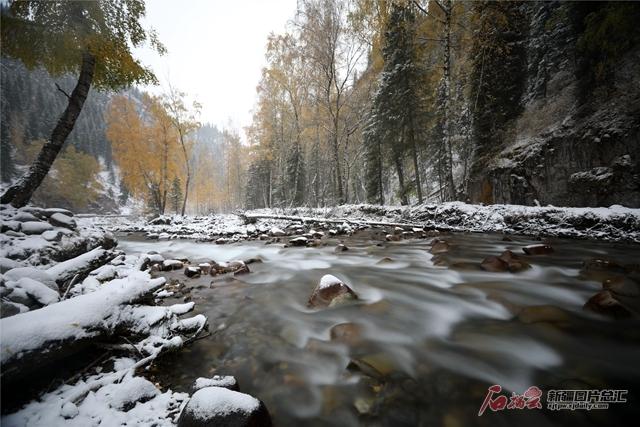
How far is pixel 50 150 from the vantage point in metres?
5.96

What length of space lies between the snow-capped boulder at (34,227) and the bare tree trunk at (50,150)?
1.46m

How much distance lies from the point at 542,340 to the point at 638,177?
8502 millimetres

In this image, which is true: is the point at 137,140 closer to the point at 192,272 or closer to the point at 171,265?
the point at 171,265

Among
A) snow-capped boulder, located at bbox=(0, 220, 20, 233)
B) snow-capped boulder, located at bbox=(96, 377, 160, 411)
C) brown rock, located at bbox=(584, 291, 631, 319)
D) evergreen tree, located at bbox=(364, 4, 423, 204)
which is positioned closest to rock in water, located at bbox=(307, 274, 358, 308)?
snow-capped boulder, located at bbox=(96, 377, 160, 411)

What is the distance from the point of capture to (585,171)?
823 centimetres

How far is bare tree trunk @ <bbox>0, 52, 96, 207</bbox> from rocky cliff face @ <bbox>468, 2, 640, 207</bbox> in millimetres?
14785

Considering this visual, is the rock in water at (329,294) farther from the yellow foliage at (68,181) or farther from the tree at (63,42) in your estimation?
the yellow foliage at (68,181)

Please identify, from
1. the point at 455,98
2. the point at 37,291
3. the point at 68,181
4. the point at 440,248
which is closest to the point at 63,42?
the point at 37,291

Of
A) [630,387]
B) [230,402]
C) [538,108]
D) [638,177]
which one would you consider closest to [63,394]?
[230,402]

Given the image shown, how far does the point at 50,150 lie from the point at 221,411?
26.0 feet

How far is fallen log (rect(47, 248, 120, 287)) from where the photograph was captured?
319 centimetres

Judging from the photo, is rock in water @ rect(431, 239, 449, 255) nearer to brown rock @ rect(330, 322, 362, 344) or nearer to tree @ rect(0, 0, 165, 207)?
brown rock @ rect(330, 322, 362, 344)

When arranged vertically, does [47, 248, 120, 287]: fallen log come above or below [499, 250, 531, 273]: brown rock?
above

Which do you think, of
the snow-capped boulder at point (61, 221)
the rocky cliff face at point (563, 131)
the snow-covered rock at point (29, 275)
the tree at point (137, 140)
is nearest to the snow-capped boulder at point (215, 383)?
the snow-covered rock at point (29, 275)
